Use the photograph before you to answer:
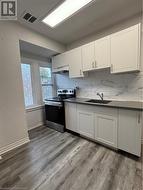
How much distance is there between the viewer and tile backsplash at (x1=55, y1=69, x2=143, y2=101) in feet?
6.95

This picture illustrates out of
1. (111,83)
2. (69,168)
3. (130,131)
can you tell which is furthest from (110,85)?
(69,168)

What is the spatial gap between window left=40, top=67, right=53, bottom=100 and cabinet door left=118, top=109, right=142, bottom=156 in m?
2.48

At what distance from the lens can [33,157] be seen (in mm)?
1864

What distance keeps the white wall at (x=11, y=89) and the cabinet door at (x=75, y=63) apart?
103 cm

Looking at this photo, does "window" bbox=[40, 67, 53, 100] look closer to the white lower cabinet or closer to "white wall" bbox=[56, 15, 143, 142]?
"white wall" bbox=[56, 15, 143, 142]

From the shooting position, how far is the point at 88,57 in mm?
2389

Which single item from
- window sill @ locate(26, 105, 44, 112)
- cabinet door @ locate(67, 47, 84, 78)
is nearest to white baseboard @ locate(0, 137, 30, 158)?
window sill @ locate(26, 105, 44, 112)

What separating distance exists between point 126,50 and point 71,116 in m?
1.82

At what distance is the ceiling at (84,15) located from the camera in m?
1.71

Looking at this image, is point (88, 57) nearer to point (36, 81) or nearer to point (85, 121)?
point (85, 121)

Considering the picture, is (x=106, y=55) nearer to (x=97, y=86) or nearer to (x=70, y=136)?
(x=97, y=86)

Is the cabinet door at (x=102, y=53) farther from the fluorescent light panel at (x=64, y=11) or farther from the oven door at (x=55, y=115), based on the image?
the oven door at (x=55, y=115)

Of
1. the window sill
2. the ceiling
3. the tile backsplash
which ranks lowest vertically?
the window sill

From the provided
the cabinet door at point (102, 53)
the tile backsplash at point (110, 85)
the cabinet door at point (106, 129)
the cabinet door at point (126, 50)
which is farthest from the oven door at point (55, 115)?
the cabinet door at point (126, 50)
